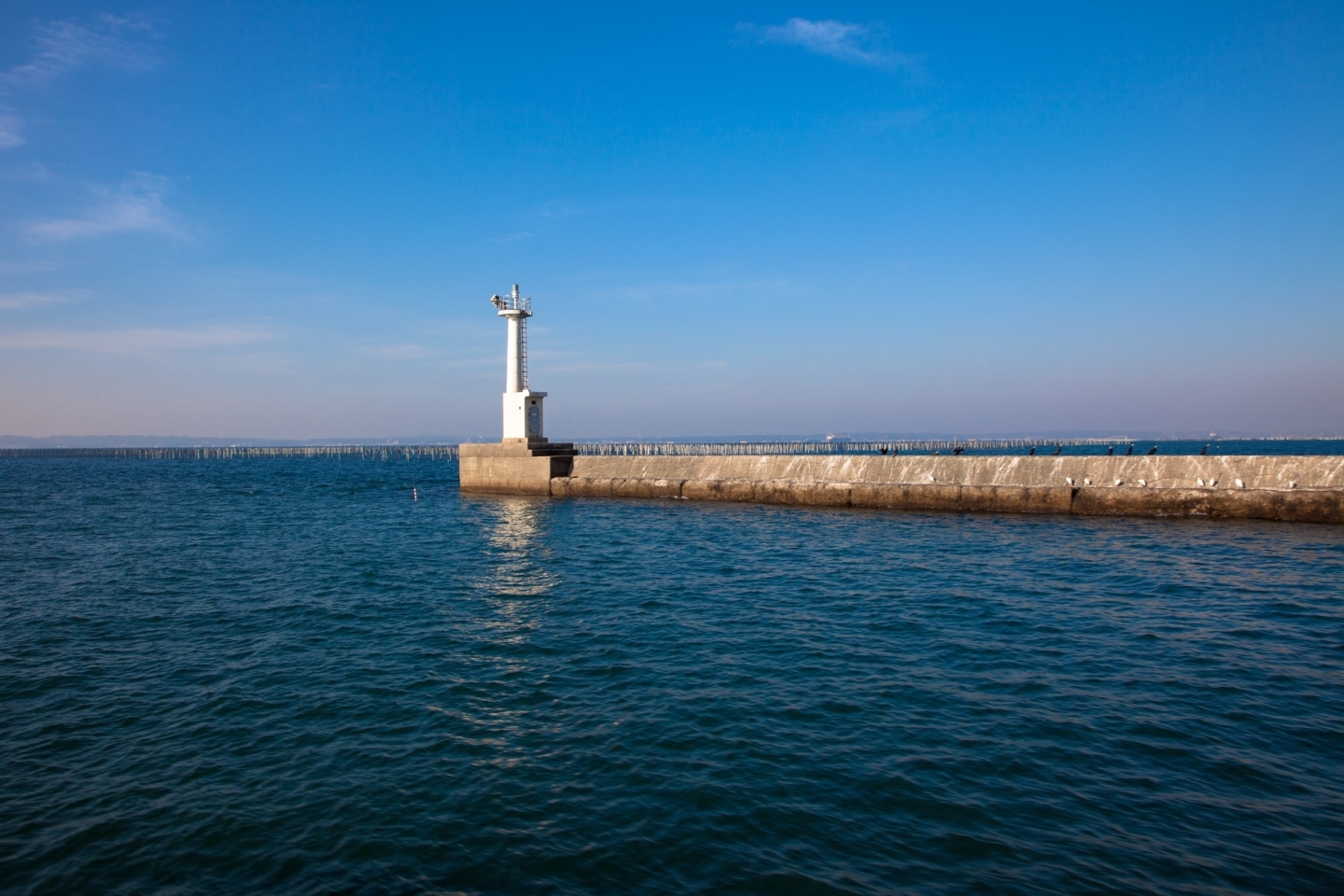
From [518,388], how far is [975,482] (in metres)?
21.9

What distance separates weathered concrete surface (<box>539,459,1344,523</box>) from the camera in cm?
2216

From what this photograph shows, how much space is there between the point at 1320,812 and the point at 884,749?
3447 millimetres

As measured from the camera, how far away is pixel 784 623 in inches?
477

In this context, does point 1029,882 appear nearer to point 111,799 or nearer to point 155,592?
point 111,799

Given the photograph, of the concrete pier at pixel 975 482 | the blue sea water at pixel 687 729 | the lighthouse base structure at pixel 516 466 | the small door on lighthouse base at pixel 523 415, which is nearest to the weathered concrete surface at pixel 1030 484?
the concrete pier at pixel 975 482

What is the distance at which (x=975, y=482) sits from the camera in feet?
88.4

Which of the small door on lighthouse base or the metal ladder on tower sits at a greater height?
the metal ladder on tower

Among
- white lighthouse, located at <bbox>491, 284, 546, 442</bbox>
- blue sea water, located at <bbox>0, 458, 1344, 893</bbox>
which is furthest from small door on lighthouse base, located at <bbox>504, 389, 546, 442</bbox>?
blue sea water, located at <bbox>0, 458, 1344, 893</bbox>

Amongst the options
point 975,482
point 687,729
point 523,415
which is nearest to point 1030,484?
point 975,482

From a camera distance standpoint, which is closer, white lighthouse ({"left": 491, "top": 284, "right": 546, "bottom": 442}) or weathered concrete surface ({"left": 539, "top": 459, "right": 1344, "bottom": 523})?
weathered concrete surface ({"left": 539, "top": 459, "right": 1344, "bottom": 523})

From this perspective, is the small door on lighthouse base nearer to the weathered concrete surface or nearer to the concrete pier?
the concrete pier

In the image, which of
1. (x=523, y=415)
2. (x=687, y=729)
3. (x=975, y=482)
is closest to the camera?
(x=687, y=729)

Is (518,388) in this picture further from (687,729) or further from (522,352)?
(687,729)

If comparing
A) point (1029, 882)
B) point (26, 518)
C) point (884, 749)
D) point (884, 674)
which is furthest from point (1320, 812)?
point (26, 518)
